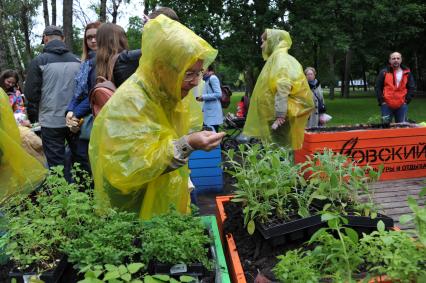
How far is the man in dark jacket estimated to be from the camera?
415cm

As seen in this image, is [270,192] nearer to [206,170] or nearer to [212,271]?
[212,271]

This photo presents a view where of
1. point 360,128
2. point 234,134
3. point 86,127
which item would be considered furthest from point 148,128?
point 234,134

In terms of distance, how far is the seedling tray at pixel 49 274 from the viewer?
145cm

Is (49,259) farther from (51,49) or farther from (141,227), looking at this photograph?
(51,49)

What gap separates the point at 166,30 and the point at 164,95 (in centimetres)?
29

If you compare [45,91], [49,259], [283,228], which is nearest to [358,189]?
[283,228]

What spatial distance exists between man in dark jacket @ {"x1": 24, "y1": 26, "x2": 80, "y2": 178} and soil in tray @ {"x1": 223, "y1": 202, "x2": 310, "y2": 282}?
8.57 feet

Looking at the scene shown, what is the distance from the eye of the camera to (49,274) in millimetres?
1454

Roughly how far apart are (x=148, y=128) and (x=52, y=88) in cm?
282

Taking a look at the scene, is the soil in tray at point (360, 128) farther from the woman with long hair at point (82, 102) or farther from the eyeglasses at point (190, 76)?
the eyeglasses at point (190, 76)

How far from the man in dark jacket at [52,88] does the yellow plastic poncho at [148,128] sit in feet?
8.00

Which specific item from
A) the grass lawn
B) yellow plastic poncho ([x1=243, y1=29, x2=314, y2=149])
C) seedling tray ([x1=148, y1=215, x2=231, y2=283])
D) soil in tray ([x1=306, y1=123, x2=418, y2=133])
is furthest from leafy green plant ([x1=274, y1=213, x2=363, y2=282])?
the grass lawn

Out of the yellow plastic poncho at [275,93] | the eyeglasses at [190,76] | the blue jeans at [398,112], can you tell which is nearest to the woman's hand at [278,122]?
the yellow plastic poncho at [275,93]

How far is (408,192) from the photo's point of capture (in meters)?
4.61
